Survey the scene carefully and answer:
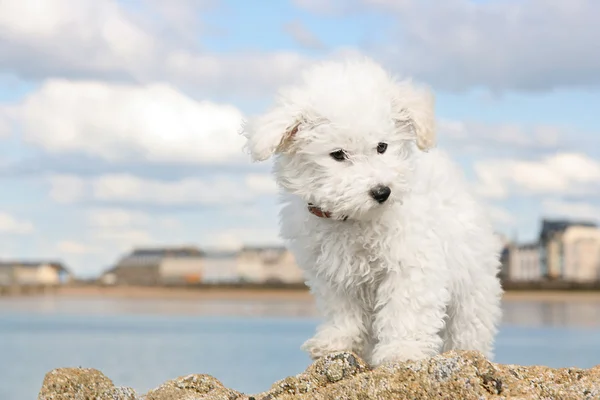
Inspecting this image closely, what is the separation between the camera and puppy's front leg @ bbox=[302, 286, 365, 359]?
5.80m

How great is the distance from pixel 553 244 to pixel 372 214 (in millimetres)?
60907

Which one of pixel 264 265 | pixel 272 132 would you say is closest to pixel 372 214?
pixel 272 132

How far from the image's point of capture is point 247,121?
562 cm

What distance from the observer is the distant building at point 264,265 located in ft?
249

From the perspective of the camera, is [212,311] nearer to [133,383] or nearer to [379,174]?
[133,383]

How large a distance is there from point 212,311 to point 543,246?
2641cm

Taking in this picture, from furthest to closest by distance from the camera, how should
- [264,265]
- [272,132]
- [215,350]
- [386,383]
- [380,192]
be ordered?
[264,265]
[215,350]
[272,132]
[380,192]
[386,383]

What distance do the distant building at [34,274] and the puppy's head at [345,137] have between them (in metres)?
82.8

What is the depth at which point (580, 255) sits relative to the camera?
61156mm

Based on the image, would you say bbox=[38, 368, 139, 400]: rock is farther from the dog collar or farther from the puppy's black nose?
the puppy's black nose

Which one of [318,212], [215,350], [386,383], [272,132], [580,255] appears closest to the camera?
[386,383]

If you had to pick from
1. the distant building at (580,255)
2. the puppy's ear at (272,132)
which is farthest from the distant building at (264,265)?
the puppy's ear at (272,132)

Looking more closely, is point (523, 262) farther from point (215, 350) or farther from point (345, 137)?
point (345, 137)

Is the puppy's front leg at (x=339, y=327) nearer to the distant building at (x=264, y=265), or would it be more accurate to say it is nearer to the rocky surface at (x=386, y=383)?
the rocky surface at (x=386, y=383)
